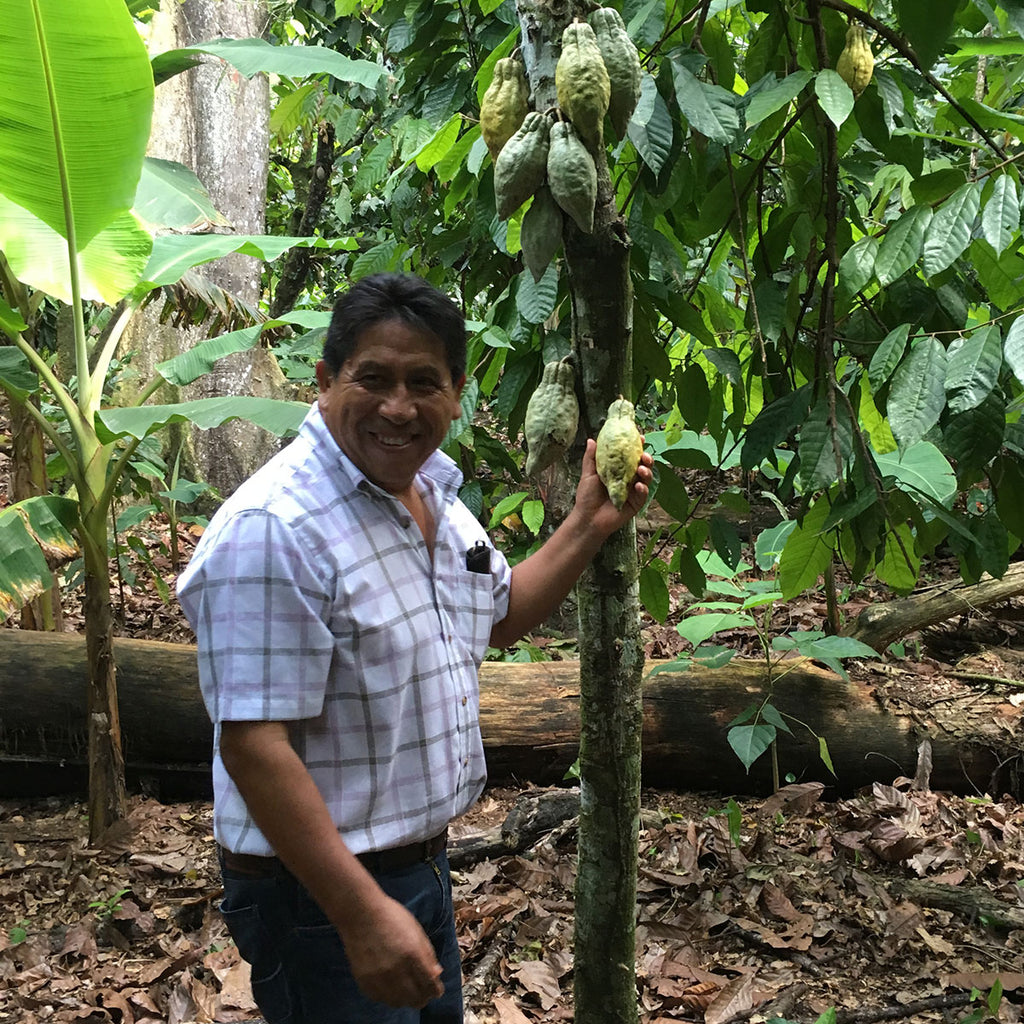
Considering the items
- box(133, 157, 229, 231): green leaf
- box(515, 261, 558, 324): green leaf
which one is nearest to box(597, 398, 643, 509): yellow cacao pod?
box(515, 261, 558, 324): green leaf

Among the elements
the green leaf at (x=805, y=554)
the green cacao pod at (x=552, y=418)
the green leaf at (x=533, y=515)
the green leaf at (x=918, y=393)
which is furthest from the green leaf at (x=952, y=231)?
the green leaf at (x=533, y=515)

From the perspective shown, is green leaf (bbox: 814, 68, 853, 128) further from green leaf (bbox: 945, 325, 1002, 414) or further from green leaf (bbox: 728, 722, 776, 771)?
green leaf (bbox: 728, 722, 776, 771)

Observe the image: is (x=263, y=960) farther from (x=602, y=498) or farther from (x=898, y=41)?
(x=898, y=41)

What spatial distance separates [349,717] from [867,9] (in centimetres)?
170

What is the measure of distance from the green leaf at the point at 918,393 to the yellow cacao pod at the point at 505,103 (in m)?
0.82

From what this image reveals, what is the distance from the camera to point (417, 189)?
3.55m

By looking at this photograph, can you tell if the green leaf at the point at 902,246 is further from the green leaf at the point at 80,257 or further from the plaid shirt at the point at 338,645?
the green leaf at the point at 80,257

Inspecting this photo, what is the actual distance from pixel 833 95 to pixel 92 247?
7.48 ft

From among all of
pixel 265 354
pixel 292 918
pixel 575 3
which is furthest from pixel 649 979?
pixel 265 354

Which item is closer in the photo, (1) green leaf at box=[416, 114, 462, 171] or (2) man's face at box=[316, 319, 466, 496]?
(2) man's face at box=[316, 319, 466, 496]

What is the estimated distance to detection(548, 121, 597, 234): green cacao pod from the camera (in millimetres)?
1151

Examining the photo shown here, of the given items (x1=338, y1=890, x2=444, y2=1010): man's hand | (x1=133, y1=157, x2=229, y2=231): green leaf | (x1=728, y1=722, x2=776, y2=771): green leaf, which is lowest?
Answer: (x1=728, y1=722, x2=776, y2=771): green leaf

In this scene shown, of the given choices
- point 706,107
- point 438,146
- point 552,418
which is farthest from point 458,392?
point 438,146

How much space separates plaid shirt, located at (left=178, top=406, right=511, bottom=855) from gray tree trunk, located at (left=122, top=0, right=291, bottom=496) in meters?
5.00
